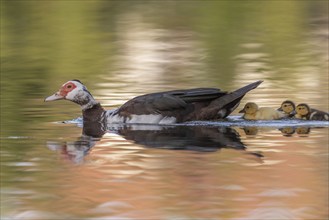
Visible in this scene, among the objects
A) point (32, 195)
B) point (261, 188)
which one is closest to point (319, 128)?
point (261, 188)

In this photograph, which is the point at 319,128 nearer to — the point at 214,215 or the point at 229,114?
the point at 229,114

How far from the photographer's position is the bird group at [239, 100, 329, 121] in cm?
1503

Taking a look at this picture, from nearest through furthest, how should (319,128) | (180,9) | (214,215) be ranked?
(214,215)
(319,128)
(180,9)

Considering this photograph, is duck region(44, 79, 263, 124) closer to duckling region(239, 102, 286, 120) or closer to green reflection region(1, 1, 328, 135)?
duckling region(239, 102, 286, 120)

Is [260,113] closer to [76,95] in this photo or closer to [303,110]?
[303,110]

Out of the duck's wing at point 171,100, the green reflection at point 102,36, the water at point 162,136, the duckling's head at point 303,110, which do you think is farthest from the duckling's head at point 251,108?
the green reflection at point 102,36

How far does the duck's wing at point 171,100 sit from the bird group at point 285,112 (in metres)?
0.47

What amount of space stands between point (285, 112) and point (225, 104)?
85cm

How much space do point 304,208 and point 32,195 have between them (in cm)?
241

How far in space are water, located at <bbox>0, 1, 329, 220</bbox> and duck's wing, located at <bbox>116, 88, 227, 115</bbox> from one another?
0.90 feet

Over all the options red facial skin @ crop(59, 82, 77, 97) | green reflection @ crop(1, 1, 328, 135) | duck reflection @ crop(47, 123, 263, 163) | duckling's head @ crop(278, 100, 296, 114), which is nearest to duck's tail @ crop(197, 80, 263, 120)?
duck reflection @ crop(47, 123, 263, 163)

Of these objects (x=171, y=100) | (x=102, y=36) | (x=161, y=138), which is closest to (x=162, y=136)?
(x=161, y=138)

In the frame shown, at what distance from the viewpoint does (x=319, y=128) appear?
14625 mm

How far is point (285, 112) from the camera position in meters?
15.3
